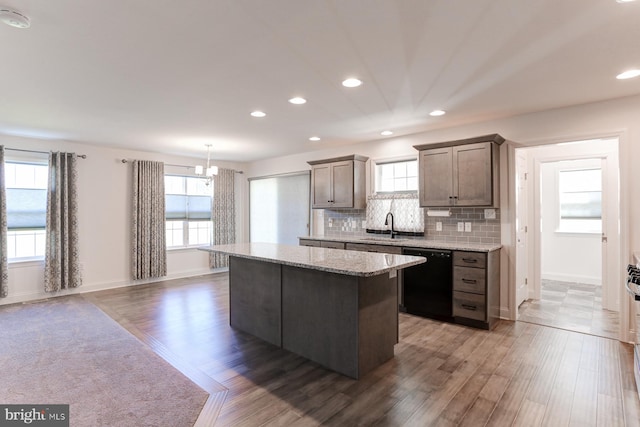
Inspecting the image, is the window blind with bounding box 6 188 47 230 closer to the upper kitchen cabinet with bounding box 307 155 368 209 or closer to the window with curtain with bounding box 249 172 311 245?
the window with curtain with bounding box 249 172 311 245

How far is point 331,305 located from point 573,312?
3.52 m

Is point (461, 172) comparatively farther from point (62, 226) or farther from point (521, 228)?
point (62, 226)

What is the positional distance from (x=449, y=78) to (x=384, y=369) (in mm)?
2518

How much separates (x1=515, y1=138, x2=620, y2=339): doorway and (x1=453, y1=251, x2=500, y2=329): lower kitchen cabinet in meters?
0.61

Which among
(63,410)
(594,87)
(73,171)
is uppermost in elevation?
(594,87)

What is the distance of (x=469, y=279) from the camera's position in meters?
3.82

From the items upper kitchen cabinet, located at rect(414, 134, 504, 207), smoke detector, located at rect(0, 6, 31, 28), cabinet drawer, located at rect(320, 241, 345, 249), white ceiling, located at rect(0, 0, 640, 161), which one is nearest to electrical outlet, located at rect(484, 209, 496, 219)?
upper kitchen cabinet, located at rect(414, 134, 504, 207)

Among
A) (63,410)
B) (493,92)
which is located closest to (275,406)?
(63,410)

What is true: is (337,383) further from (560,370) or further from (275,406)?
(560,370)

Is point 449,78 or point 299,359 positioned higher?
point 449,78

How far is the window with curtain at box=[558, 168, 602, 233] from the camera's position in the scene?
5.98 meters

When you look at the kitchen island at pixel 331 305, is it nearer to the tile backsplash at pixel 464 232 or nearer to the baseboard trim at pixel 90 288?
the tile backsplash at pixel 464 232

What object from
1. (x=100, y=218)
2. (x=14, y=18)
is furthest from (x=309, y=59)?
(x=100, y=218)

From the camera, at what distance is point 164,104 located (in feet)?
11.7
